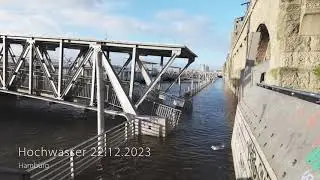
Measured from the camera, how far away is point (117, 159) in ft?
56.0

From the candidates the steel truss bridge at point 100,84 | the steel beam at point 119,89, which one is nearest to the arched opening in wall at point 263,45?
the steel truss bridge at point 100,84

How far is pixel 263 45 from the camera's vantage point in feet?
105

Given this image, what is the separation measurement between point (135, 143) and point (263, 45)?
1660 centimetres

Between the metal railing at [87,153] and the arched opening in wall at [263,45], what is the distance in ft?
43.2

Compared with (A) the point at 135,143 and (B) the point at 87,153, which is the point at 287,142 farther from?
(A) the point at 135,143

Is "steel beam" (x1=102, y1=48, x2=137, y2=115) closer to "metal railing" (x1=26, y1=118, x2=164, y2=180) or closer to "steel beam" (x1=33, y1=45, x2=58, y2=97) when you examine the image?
"metal railing" (x1=26, y1=118, x2=164, y2=180)

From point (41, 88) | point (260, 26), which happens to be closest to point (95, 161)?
point (41, 88)

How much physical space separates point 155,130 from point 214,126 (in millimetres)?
8020

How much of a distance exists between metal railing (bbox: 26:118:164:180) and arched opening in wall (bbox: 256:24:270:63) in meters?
13.2

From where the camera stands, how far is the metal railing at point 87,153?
12.7 meters

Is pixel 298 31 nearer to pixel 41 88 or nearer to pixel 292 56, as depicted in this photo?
pixel 292 56

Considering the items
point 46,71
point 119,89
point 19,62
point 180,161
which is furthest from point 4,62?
point 180,161

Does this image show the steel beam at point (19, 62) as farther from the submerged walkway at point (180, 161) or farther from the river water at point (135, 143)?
the submerged walkway at point (180, 161)

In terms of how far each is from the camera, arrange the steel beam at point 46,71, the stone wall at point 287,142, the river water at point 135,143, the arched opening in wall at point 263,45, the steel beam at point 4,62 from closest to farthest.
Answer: the stone wall at point 287,142 < the river water at point 135,143 < the steel beam at point 46,71 < the steel beam at point 4,62 < the arched opening in wall at point 263,45
